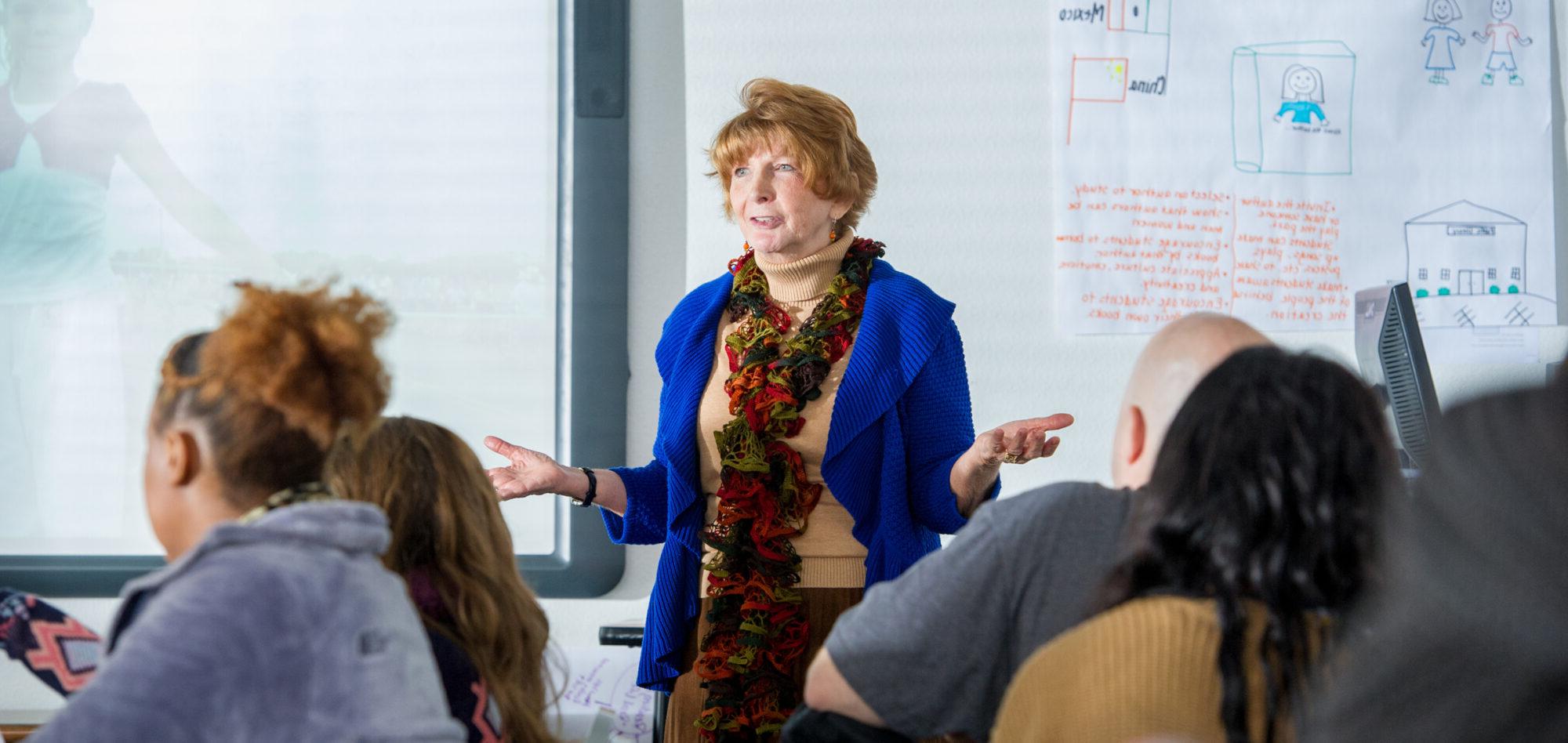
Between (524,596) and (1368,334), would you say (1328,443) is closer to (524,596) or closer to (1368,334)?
(524,596)

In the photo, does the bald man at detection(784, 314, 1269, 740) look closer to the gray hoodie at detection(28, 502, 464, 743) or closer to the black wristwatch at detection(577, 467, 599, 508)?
the gray hoodie at detection(28, 502, 464, 743)

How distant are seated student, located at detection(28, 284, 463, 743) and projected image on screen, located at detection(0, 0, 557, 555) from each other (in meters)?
1.60

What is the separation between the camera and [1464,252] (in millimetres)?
2973

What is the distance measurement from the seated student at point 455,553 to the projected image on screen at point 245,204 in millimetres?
1284

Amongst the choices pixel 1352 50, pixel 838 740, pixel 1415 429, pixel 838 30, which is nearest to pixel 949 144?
pixel 838 30

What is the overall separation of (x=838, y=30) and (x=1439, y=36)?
1.47 m

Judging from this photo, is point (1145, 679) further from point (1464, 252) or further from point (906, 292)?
point (1464, 252)

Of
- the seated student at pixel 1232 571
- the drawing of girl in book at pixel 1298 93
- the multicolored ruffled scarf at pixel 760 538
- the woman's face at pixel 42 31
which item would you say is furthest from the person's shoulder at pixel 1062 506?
the woman's face at pixel 42 31

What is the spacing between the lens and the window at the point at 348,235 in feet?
8.79

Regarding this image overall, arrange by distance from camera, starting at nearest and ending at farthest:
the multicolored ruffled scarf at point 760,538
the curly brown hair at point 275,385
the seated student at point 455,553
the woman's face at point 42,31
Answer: the curly brown hair at point 275,385
the seated student at point 455,553
the multicolored ruffled scarf at point 760,538
the woman's face at point 42,31

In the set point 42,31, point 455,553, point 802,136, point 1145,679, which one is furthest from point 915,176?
point 1145,679

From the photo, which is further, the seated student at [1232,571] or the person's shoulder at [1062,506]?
the person's shoulder at [1062,506]

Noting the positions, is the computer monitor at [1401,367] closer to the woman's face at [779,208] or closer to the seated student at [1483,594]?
the woman's face at [779,208]

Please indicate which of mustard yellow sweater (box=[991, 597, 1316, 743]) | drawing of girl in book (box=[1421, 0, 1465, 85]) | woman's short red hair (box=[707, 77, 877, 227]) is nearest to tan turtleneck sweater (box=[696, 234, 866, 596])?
woman's short red hair (box=[707, 77, 877, 227])
